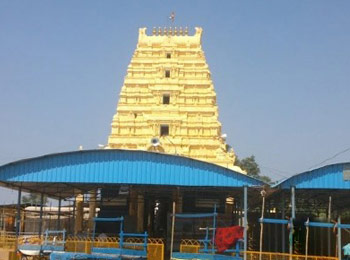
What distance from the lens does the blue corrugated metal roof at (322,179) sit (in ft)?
68.8

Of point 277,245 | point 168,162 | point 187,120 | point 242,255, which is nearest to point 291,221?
point 242,255

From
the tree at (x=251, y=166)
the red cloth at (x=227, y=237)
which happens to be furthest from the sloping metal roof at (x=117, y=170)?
the tree at (x=251, y=166)

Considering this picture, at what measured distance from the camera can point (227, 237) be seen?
2042 cm

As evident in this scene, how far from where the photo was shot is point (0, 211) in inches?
1506

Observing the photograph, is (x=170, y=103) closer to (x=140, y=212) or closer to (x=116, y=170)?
(x=140, y=212)

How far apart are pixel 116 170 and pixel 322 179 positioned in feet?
26.6

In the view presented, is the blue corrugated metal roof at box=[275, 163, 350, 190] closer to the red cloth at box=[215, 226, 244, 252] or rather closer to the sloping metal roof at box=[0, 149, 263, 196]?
Result: the sloping metal roof at box=[0, 149, 263, 196]

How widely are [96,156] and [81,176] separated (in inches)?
39.3

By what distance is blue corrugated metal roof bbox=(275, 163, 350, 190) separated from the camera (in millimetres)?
20969

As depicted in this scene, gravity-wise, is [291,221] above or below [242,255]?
above

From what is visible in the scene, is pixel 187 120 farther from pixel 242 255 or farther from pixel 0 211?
pixel 242 255

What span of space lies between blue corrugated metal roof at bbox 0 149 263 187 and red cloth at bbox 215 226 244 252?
1973 mm

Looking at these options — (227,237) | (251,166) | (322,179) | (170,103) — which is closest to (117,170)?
(227,237)

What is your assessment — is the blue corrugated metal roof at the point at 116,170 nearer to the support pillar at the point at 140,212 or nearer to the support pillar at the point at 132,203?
the support pillar at the point at 132,203
